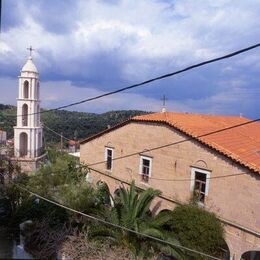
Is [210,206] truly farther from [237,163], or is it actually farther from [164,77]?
[164,77]

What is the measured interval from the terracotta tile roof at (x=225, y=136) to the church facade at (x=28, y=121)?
48.5ft

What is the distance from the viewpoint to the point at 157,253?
13625 mm

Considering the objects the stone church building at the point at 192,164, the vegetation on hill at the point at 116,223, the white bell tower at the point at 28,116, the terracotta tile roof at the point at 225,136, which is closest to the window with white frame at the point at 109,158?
the stone church building at the point at 192,164

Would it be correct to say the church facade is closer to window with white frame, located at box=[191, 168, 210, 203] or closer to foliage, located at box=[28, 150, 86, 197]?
foliage, located at box=[28, 150, 86, 197]

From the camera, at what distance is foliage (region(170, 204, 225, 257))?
526 inches

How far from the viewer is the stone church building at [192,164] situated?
13.3 m

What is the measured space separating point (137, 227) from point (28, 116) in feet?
67.8

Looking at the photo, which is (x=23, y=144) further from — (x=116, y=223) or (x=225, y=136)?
(x=225, y=136)

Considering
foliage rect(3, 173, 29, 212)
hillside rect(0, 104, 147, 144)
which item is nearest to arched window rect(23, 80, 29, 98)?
foliage rect(3, 173, 29, 212)

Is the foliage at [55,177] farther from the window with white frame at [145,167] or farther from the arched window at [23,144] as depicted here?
the arched window at [23,144]

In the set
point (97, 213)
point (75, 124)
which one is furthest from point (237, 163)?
point (75, 124)

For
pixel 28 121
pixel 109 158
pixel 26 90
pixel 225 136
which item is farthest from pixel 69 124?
pixel 225 136

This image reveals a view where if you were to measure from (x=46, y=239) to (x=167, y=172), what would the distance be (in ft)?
24.0

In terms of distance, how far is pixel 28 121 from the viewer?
3209 cm
